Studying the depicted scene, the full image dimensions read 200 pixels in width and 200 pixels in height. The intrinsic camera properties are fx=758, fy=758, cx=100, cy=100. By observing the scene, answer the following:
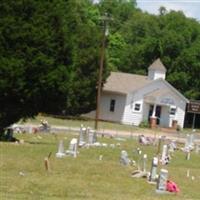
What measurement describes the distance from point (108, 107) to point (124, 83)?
2.94 meters

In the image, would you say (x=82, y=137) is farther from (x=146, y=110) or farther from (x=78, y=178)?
(x=146, y=110)

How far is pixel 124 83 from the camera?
A: 73.9 metres

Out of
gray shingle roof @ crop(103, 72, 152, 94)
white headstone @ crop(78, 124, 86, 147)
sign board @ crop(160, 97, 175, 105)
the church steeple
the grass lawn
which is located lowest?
the grass lawn

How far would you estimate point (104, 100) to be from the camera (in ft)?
241

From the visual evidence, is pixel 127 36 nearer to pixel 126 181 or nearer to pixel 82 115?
pixel 82 115

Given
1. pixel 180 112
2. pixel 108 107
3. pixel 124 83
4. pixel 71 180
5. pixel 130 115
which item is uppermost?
pixel 124 83

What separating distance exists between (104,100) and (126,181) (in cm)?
5433

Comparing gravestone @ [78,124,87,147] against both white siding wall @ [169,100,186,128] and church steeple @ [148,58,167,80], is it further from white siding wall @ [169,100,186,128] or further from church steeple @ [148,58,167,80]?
church steeple @ [148,58,167,80]

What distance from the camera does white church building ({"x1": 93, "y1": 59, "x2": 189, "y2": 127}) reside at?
2852 inches

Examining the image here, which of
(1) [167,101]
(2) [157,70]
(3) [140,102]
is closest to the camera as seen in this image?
(3) [140,102]

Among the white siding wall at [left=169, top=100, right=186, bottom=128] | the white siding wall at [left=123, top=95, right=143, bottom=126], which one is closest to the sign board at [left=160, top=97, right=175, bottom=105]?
the white siding wall at [left=169, top=100, right=186, bottom=128]

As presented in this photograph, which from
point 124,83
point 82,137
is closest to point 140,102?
point 124,83

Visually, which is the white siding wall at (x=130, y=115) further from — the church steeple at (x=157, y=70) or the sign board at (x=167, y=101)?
the church steeple at (x=157, y=70)

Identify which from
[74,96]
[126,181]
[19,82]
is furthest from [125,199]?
[74,96]
